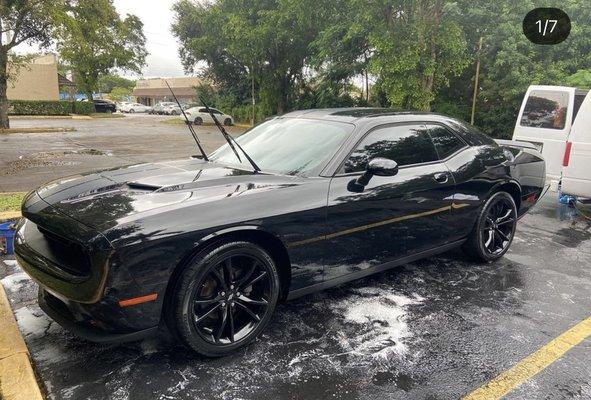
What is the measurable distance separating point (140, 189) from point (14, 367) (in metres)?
1.26

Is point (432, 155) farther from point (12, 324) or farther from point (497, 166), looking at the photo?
point (12, 324)

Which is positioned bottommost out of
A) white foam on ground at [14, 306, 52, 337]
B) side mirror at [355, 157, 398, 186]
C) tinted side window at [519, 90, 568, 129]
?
white foam on ground at [14, 306, 52, 337]

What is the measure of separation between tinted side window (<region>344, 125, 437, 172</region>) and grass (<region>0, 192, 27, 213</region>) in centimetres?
426

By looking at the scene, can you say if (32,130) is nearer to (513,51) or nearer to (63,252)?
(513,51)

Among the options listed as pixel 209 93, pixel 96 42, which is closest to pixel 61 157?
pixel 96 42

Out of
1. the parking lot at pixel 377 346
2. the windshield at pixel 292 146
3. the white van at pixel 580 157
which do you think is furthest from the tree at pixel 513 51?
the windshield at pixel 292 146

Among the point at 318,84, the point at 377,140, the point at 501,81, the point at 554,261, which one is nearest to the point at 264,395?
the point at 377,140

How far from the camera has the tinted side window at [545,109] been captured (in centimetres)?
797

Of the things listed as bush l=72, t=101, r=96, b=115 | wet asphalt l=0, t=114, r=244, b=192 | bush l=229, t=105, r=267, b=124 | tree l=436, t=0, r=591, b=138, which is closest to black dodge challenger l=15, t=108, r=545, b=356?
wet asphalt l=0, t=114, r=244, b=192

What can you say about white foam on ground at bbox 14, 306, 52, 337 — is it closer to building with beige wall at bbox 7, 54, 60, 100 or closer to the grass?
the grass

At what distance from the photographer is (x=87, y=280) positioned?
2.43 m

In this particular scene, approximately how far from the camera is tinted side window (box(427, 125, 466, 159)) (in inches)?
165

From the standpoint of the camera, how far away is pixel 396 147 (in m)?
3.86

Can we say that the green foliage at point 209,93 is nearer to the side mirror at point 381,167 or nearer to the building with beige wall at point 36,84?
the building with beige wall at point 36,84
